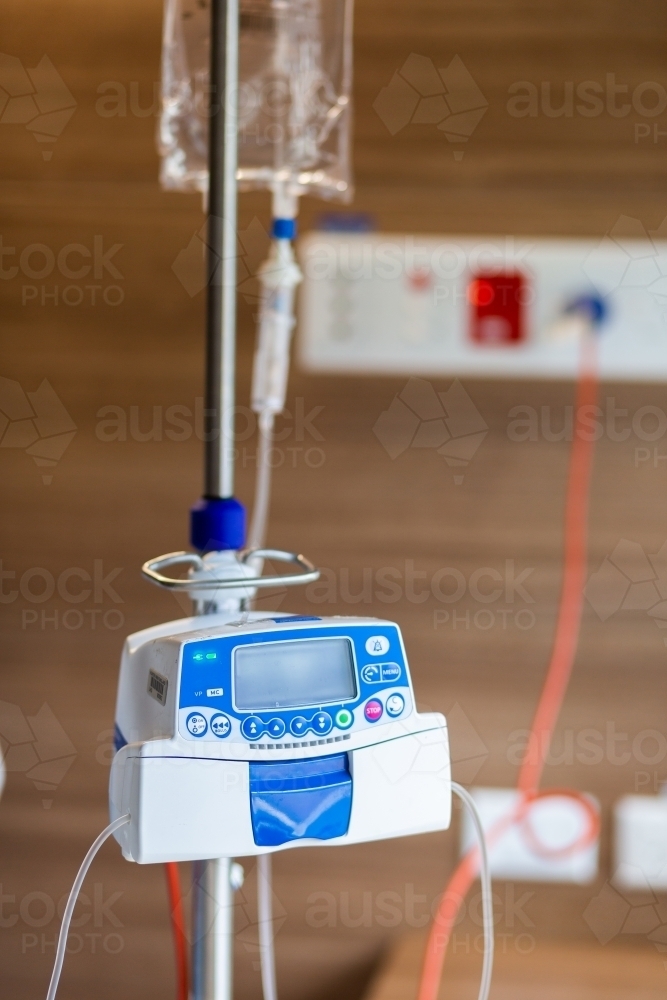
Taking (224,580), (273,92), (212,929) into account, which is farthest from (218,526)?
(273,92)

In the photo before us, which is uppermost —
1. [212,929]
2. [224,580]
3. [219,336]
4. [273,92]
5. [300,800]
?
[273,92]

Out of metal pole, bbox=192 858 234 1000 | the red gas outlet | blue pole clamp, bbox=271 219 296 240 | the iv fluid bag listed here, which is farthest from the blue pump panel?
the red gas outlet

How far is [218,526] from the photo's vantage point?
602 millimetres

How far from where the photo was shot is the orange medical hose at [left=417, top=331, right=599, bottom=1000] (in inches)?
43.0

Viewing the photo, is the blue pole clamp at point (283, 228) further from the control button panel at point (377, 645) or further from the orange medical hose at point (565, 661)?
the orange medical hose at point (565, 661)

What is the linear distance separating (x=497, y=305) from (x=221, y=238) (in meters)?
0.54

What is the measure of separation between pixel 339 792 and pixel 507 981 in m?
0.64

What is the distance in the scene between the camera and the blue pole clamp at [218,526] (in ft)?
1.98

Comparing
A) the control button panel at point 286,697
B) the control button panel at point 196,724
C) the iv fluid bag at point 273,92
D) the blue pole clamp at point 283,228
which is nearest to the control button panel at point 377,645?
the control button panel at point 286,697

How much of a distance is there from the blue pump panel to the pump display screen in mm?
36

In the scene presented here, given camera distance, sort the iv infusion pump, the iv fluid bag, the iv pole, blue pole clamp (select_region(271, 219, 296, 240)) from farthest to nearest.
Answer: the iv fluid bag < blue pole clamp (select_region(271, 219, 296, 240)) < the iv pole < the iv infusion pump

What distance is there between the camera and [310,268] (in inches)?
42.4

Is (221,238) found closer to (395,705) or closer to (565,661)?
(395,705)

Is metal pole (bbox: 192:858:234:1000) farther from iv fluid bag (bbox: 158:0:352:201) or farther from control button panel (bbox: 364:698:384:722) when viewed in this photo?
iv fluid bag (bbox: 158:0:352:201)
